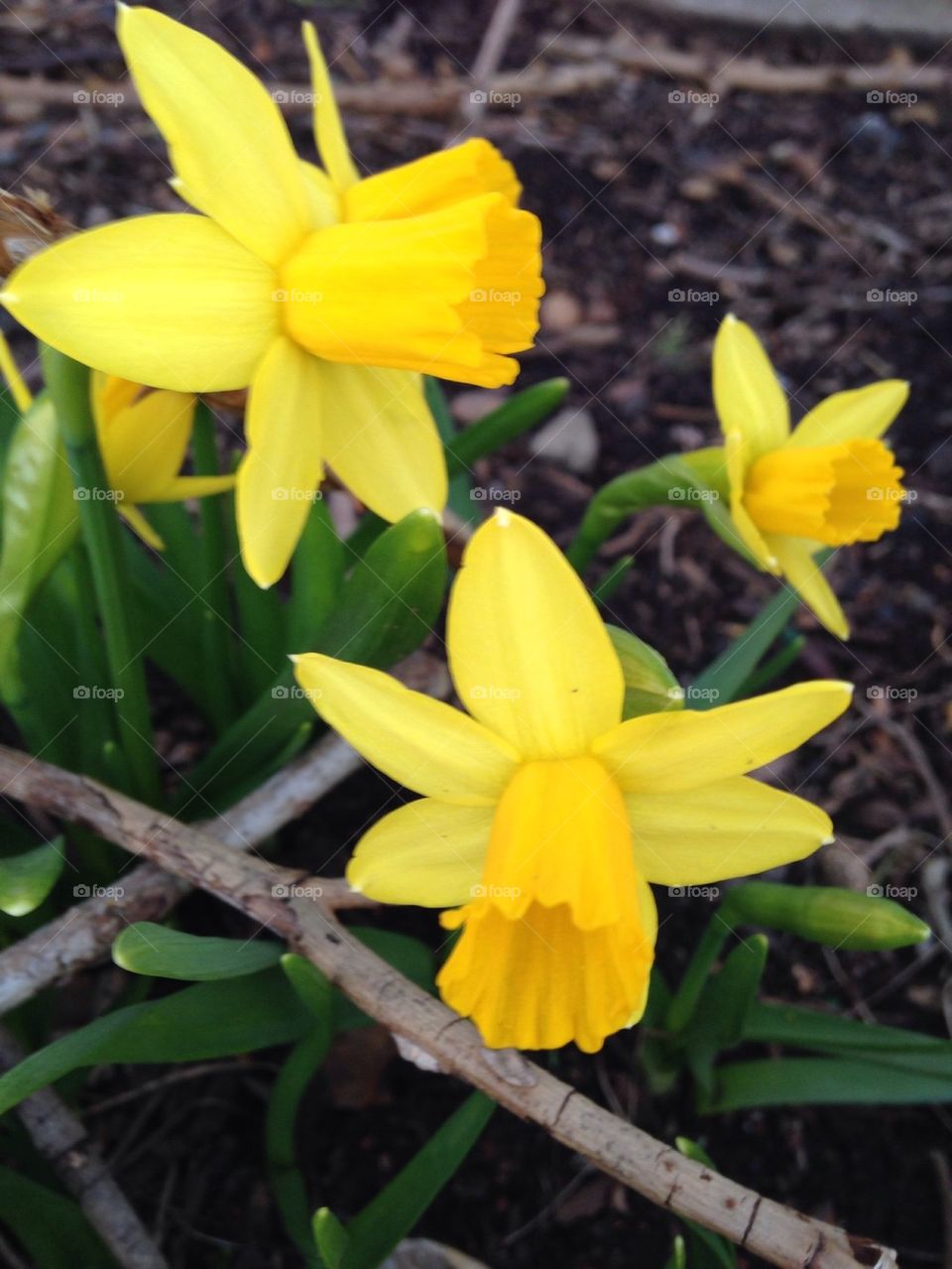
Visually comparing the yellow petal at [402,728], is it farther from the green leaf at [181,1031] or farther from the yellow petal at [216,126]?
the yellow petal at [216,126]

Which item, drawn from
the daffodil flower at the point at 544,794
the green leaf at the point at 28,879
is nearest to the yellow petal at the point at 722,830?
the daffodil flower at the point at 544,794

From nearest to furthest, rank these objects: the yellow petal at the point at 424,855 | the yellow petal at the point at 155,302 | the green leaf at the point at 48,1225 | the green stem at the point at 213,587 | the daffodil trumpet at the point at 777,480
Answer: the yellow petal at the point at 155,302 → the yellow petal at the point at 424,855 → the green leaf at the point at 48,1225 → the green stem at the point at 213,587 → the daffodil trumpet at the point at 777,480

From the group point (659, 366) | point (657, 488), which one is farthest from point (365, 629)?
point (659, 366)

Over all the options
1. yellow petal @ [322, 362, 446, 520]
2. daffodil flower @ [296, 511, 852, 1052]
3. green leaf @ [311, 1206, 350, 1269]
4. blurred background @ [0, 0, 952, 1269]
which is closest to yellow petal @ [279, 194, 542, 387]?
yellow petal @ [322, 362, 446, 520]

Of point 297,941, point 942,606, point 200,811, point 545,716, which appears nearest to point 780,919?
point 545,716

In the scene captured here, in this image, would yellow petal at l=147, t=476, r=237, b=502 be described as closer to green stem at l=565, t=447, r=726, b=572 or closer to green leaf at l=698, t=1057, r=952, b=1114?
green stem at l=565, t=447, r=726, b=572

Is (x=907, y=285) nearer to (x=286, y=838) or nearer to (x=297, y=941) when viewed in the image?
(x=286, y=838)
